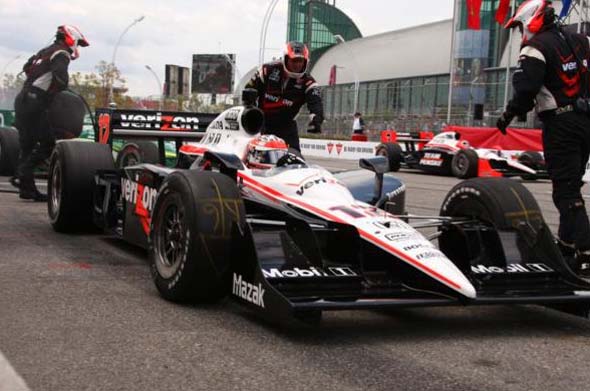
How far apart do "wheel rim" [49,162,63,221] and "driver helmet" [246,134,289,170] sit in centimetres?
224

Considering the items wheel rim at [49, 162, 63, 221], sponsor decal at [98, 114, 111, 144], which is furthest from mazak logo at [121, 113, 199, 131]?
wheel rim at [49, 162, 63, 221]

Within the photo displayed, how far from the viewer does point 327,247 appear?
198 inches

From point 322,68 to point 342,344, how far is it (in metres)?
73.9

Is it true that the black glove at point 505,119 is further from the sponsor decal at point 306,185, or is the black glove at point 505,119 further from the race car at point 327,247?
the sponsor decal at point 306,185

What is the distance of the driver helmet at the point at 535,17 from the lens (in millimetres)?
6059

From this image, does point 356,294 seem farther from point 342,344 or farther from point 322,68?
point 322,68

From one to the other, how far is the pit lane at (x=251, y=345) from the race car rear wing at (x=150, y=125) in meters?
2.96

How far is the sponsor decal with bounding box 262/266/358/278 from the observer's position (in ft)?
14.8

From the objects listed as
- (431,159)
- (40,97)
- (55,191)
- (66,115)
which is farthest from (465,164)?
(55,191)

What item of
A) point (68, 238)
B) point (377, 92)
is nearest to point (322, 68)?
point (377, 92)

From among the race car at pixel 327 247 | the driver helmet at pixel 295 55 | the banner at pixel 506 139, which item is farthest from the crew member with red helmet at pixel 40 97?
the banner at pixel 506 139

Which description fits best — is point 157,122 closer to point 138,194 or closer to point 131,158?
point 131,158

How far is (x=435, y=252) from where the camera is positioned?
4.68m

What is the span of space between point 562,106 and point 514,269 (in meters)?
1.55
